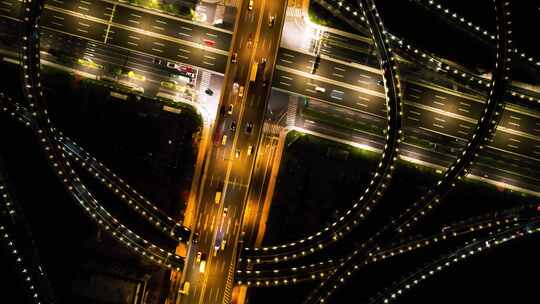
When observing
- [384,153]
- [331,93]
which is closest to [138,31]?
[331,93]

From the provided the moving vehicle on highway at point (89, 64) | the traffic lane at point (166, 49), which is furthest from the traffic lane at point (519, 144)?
the moving vehicle on highway at point (89, 64)

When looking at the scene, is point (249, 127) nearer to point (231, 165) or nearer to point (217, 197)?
point (231, 165)

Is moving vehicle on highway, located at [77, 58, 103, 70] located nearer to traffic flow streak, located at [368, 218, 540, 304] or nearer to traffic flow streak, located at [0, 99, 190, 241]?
traffic flow streak, located at [0, 99, 190, 241]

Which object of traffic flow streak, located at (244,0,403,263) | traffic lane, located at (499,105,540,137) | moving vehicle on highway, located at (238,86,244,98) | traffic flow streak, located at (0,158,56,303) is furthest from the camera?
traffic lane, located at (499,105,540,137)

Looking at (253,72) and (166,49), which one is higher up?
(166,49)

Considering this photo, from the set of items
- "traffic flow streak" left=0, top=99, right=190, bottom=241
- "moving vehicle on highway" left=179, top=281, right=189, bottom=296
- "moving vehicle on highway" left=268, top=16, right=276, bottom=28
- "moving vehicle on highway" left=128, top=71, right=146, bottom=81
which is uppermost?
"moving vehicle on highway" left=268, top=16, right=276, bottom=28

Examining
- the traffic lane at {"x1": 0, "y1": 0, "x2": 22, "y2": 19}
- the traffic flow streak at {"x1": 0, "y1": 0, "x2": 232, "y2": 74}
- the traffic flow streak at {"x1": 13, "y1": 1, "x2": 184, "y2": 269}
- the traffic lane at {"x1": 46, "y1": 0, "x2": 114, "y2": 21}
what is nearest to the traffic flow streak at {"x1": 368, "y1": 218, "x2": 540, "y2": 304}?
the traffic flow streak at {"x1": 13, "y1": 1, "x2": 184, "y2": 269}
